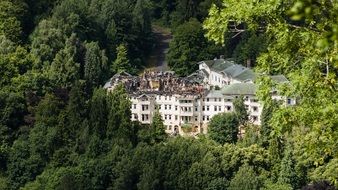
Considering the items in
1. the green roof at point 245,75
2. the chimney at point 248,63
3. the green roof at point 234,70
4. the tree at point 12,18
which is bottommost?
the green roof at point 245,75

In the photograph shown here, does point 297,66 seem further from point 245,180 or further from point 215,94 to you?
point 215,94

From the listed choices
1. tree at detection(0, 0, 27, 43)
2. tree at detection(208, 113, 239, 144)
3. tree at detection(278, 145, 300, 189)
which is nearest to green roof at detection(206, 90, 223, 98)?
tree at detection(208, 113, 239, 144)

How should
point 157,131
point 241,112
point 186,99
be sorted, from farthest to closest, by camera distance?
1. point 186,99
2. point 241,112
3. point 157,131

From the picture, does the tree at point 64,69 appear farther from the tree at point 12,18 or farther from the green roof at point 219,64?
the green roof at point 219,64

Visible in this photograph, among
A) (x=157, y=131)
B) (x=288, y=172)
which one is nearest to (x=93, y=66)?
(x=157, y=131)

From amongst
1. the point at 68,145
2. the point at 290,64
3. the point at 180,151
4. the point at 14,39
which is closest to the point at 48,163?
the point at 68,145

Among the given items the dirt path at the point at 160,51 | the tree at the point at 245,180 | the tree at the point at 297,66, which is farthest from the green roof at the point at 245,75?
the tree at the point at 297,66

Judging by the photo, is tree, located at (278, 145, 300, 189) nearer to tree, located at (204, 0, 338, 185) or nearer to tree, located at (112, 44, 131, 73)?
tree, located at (112, 44, 131, 73)
